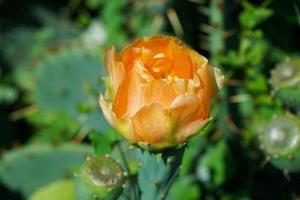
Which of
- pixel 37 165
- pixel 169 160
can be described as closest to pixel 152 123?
pixel 169 160

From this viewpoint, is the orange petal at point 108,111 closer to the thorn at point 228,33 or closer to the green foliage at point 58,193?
the green foliage at point 58,193

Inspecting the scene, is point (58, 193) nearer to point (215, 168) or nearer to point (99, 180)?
point (215, 168)

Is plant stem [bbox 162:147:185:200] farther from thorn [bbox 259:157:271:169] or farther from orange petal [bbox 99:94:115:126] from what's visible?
thorn [bbox 259:157:271:169]

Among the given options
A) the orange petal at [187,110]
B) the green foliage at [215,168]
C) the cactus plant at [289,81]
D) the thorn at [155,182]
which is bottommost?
the green foliage at [215,168]

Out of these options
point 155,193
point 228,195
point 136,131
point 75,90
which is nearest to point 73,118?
point 75,90

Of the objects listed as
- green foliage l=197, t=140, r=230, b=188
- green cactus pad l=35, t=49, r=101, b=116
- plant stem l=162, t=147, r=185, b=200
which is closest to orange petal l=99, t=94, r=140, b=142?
plant stem l=162, t=147, r=185, b=200

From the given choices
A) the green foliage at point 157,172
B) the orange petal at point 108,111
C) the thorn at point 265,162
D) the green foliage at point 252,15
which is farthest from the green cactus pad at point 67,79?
the orange petal at point 108,111

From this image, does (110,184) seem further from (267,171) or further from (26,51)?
(26,51)

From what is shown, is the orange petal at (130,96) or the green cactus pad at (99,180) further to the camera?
the green cactus pad at (99,180)
